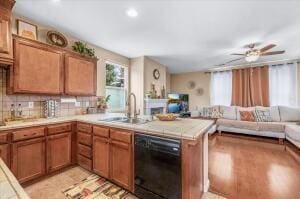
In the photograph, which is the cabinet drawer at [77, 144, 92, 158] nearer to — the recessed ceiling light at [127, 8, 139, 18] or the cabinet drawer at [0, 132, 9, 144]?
the cabinet drawer at [0, 132, 9, 144]

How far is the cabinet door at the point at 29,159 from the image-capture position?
6.38ft

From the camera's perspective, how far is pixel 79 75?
117 inches

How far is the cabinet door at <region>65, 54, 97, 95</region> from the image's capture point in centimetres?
278

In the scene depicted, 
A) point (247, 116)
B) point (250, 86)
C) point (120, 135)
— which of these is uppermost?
point (250, 86)

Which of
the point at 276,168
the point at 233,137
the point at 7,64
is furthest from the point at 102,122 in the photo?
the point at 233,137

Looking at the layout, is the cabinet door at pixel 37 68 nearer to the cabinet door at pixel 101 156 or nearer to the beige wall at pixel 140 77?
the cabinet door at pixel 101 156

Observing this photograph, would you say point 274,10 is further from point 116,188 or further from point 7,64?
point 7,64

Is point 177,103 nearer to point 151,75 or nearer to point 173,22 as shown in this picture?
point 151,75

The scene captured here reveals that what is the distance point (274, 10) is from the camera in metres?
2.25

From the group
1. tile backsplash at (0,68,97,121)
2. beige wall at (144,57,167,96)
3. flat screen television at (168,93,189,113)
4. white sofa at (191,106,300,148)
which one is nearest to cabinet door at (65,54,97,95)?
tile backsplash at (0,68,97,121)

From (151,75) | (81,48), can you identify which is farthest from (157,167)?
(151,75)

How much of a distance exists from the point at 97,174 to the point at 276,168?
306 centimetres

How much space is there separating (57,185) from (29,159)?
522 mm

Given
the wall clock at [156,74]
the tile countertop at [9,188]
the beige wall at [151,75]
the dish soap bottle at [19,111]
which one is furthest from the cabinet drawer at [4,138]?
the wall clock at [156,74]
